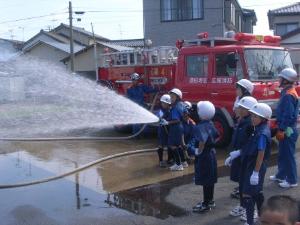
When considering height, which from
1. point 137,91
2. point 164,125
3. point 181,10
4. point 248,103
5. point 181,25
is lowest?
point 164,125

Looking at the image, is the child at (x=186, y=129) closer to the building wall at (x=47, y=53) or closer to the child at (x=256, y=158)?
the child at (x=256, y=158)

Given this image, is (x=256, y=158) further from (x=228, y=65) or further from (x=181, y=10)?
(x=181, y=10)

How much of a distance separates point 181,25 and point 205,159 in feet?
73.9

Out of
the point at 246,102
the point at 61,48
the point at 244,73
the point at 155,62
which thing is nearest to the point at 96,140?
the point at 155,62

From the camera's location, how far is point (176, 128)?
7973 millimetres

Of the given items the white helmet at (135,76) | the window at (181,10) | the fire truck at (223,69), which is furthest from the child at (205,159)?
the window at (181,10)

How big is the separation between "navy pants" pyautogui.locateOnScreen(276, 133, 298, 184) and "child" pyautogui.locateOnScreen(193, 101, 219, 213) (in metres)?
1.41

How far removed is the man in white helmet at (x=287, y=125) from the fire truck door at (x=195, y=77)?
3.15 m

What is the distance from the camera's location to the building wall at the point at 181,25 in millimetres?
27469

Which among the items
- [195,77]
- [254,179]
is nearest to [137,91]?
[195,77]

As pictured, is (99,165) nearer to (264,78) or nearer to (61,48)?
(264,78)

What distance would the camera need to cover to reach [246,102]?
529cm

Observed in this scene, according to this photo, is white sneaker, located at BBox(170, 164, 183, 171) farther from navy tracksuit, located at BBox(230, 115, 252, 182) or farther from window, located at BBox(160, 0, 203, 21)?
window, located at BBox(160, 0, 203, 21)

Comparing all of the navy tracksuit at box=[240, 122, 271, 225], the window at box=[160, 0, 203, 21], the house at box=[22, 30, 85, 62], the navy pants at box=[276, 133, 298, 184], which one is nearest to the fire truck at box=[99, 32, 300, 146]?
the navy pants at box=[276, 133, 298, 184]
